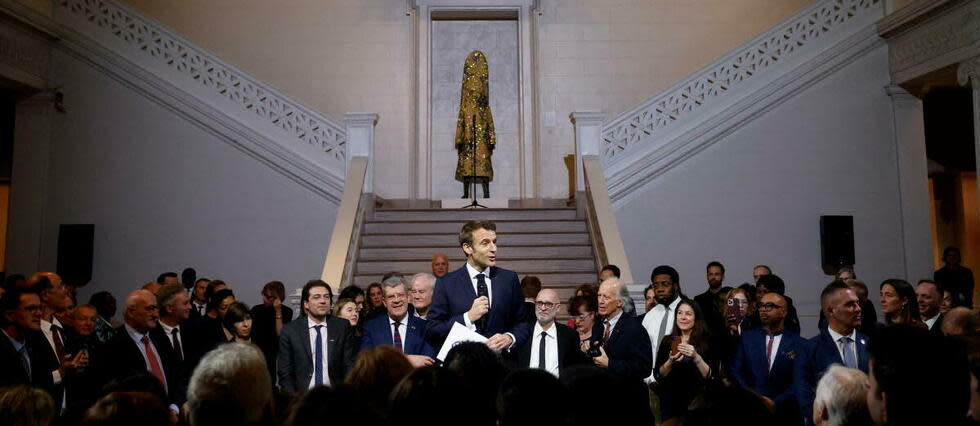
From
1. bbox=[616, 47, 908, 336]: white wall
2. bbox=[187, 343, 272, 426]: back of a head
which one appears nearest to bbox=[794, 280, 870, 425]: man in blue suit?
bbox=[187, 343, 272, 426]: back of a head

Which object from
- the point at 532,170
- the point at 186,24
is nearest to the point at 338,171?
the point at 532,170

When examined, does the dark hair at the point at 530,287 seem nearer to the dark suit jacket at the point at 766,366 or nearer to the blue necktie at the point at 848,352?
the dark suit jacket at the point at 766,366

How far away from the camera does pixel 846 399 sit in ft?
9.95

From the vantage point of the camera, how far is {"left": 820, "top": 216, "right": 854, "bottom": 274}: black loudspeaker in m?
12.0

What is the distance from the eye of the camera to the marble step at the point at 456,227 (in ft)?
37.8

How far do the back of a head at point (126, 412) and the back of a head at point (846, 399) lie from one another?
7.33ft

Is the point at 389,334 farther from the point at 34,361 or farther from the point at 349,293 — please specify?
the point at 34,361

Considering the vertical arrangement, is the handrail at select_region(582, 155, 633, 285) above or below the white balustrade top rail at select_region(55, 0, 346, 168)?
below

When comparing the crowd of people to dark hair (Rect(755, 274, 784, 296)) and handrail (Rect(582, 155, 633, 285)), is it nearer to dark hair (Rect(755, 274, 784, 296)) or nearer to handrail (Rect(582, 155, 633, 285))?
dark hair (Rect(755, 274, 784, 296))

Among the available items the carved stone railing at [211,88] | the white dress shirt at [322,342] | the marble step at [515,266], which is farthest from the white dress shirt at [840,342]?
the carved stone railing at [211,88]

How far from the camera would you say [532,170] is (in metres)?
15.7

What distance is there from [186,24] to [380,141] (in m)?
4.18

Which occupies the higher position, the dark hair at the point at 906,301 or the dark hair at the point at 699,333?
the dark hair at the point at 906,301

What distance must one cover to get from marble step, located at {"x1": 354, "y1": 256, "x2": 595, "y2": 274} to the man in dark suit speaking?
5.70 meters
